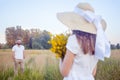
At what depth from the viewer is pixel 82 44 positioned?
1635 millimetres

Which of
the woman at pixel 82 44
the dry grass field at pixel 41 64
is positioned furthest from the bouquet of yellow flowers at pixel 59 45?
the dry grass field at pixel 41 64

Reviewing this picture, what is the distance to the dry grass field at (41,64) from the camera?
445 cm

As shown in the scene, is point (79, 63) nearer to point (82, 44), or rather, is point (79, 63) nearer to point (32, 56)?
point (82, 44)

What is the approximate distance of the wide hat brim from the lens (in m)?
1.68

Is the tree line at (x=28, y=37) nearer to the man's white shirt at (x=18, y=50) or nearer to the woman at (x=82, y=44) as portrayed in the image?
the man's white shirt at (x=18, y=50)

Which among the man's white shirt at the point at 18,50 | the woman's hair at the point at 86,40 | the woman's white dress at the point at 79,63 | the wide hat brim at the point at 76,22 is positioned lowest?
the man's white shirt at the point at 18,50

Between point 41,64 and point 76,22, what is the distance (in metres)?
3.19

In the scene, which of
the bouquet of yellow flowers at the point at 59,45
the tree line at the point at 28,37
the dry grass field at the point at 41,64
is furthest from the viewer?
the tree line at the point at 28,37

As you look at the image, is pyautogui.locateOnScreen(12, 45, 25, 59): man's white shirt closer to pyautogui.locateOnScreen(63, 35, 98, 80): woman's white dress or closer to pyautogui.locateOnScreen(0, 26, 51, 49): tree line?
pyautogui.locateOnScreen(0, 26, 51, 49): tree line

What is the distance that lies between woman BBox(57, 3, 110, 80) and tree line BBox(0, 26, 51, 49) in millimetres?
2816

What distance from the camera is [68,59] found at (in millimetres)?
1604

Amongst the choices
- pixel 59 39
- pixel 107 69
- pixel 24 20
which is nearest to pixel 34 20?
pixel 24 20

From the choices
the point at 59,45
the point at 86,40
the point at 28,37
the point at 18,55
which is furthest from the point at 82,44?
the point at 18,55

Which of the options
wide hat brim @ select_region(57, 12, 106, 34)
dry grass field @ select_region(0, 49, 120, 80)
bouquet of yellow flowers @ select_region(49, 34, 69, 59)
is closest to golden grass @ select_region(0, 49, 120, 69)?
dry grass field @ select_region(0, 49, 120, 80)
